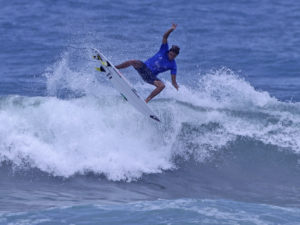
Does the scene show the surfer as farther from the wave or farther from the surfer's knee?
the wave

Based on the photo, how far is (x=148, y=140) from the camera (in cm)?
1314

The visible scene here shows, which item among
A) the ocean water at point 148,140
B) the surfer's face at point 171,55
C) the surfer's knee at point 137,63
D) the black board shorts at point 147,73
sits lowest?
the ocean water at point 148,140

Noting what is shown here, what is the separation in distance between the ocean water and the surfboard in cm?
83

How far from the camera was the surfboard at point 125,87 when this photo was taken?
40.8 ft

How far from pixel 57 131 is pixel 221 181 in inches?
151

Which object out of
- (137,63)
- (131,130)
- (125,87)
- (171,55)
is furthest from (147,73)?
(131,130)

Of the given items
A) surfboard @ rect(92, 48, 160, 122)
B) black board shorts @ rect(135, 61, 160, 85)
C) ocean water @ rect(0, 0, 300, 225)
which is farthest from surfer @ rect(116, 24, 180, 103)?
ocean water @ rect(0, 0, 300, 225)

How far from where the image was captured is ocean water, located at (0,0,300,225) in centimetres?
994

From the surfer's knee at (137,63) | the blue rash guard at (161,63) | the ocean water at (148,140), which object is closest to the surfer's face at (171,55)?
the blue rash guard at (161,63)

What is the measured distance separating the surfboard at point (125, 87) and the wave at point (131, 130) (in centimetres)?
83

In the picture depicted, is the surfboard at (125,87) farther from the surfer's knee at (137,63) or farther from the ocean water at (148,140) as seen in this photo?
the ocean water at (148,140)

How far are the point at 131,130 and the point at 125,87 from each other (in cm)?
126

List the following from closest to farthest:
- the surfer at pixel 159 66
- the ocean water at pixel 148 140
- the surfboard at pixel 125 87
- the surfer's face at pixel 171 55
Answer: the ocean water at pixel 148 140 < the surfer's face at pixel 171 55 < the surfer at pixel 159 66 < the surfboard at pixel 125 87

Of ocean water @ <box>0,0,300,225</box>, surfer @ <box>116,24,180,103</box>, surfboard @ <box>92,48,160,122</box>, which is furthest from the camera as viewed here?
surfboard @ <box>92,48,160,122</box>
